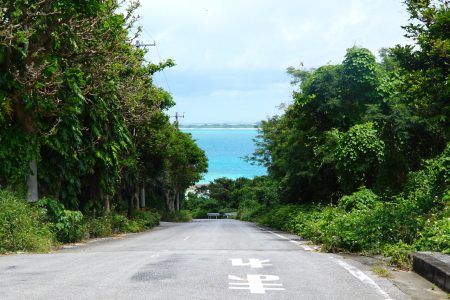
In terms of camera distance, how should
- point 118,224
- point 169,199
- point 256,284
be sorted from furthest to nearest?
point 169,199 < point 118,224 < point 256,284

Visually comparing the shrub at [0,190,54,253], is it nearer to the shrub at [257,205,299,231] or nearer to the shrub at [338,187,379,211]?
the shrub at [338,187,379,211]

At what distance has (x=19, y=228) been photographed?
16.0 meters

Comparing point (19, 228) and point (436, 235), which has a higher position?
point (436, 235)

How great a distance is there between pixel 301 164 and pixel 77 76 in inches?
713

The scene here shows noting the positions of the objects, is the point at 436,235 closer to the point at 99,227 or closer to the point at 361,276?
the point at 361,276

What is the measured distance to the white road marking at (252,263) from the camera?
11.1 m

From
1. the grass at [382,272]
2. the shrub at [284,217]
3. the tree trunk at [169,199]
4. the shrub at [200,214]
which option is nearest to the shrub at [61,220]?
the grass at [382,272]

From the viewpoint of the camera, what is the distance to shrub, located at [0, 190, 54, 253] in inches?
612

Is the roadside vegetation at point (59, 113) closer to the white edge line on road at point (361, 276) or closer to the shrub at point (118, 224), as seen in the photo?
the shrub at point (118, 224)

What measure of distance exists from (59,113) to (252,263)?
1092 cm

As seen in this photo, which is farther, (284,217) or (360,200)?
(284,217)

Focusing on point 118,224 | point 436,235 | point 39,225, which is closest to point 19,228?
point 39,225

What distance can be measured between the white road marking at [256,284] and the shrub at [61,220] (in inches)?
460

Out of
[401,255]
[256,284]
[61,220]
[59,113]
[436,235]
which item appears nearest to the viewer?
[256,284]
